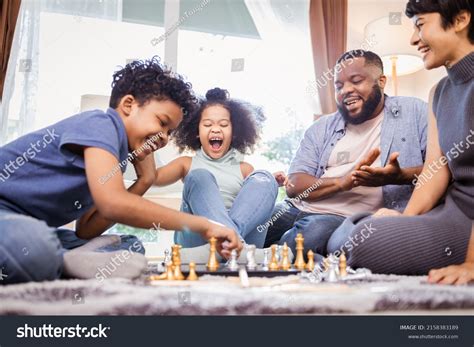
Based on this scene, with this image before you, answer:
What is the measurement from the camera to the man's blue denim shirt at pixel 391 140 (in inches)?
52.2

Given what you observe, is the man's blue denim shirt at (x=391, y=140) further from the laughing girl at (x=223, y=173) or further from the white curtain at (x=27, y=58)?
the white curtain at (x=27, y=58)

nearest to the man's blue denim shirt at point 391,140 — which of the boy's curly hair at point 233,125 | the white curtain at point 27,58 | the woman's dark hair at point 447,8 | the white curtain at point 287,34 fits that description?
the boy's curly hair at point 233,125

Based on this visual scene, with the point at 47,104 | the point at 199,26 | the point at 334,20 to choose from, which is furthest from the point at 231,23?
the point at 47,104

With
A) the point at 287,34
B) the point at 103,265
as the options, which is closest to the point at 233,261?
the point at 103,265

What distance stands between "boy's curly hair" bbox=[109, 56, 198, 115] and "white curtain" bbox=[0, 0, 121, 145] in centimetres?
93

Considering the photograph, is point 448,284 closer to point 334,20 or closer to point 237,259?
point 237,259

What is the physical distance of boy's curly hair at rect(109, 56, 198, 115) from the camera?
1.13 meters

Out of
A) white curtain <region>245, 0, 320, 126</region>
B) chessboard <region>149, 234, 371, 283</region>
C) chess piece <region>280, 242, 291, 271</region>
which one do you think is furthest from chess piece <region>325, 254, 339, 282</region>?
white curtain <region>245, 0, 320, 126</region>

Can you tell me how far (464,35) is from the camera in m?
1.10

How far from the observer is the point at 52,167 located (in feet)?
3.30

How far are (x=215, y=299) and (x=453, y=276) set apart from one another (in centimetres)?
45

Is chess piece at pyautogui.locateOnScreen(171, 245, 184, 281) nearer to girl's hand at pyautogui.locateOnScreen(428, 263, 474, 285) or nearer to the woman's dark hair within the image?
girl's hand at pyautogui.locateOnScreen(428, 263, 474, 285)

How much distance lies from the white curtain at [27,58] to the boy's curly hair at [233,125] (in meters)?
0.83
